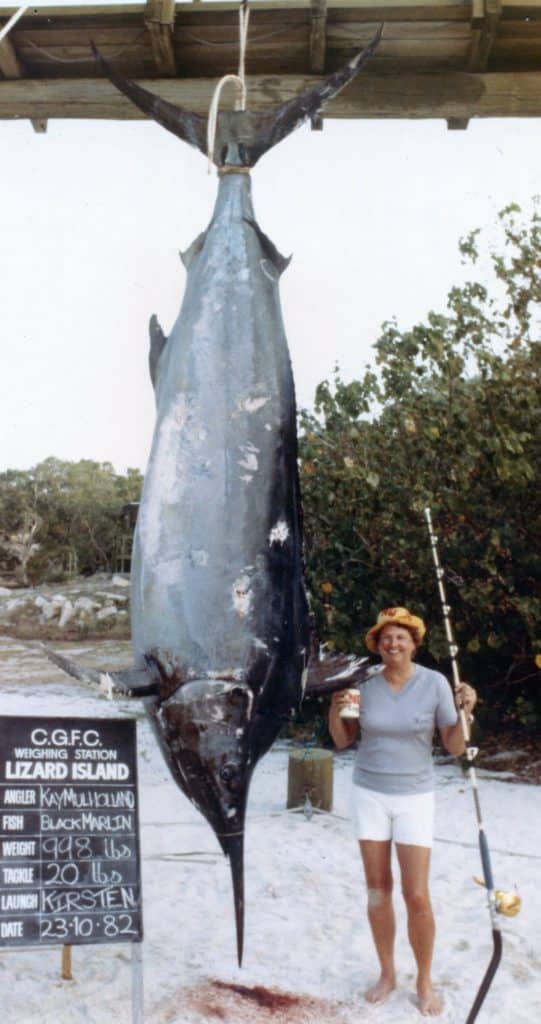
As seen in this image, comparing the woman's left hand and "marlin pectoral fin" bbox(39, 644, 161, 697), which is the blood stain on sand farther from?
"marlin pectoral fin" bbox(39, 644, 161, 697)

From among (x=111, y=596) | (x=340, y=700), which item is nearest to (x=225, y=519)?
(x=340, y=700)

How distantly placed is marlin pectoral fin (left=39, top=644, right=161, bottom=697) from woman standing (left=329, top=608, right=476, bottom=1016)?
3.53 feet

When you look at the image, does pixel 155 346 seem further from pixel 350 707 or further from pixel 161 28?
pixel 350 707

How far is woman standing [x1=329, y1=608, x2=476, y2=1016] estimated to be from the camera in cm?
286

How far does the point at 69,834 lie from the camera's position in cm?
294

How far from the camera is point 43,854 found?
289 cm

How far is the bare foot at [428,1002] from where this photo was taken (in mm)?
3051

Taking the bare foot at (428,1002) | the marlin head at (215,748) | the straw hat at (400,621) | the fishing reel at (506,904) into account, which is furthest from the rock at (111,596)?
the marlin head at (215,748)

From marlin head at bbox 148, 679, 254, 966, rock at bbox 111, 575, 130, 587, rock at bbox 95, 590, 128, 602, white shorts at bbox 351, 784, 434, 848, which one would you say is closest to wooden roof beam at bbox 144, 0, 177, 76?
marlin head at bbox 148, 679, 254, 966

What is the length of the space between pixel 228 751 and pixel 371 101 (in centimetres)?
207

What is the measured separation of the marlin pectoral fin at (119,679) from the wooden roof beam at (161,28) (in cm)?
187

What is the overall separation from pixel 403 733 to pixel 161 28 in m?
2.22

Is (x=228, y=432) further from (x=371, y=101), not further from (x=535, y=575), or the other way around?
(x=535, y=575)

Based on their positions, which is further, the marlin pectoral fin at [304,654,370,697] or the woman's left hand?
the woman's left hand
